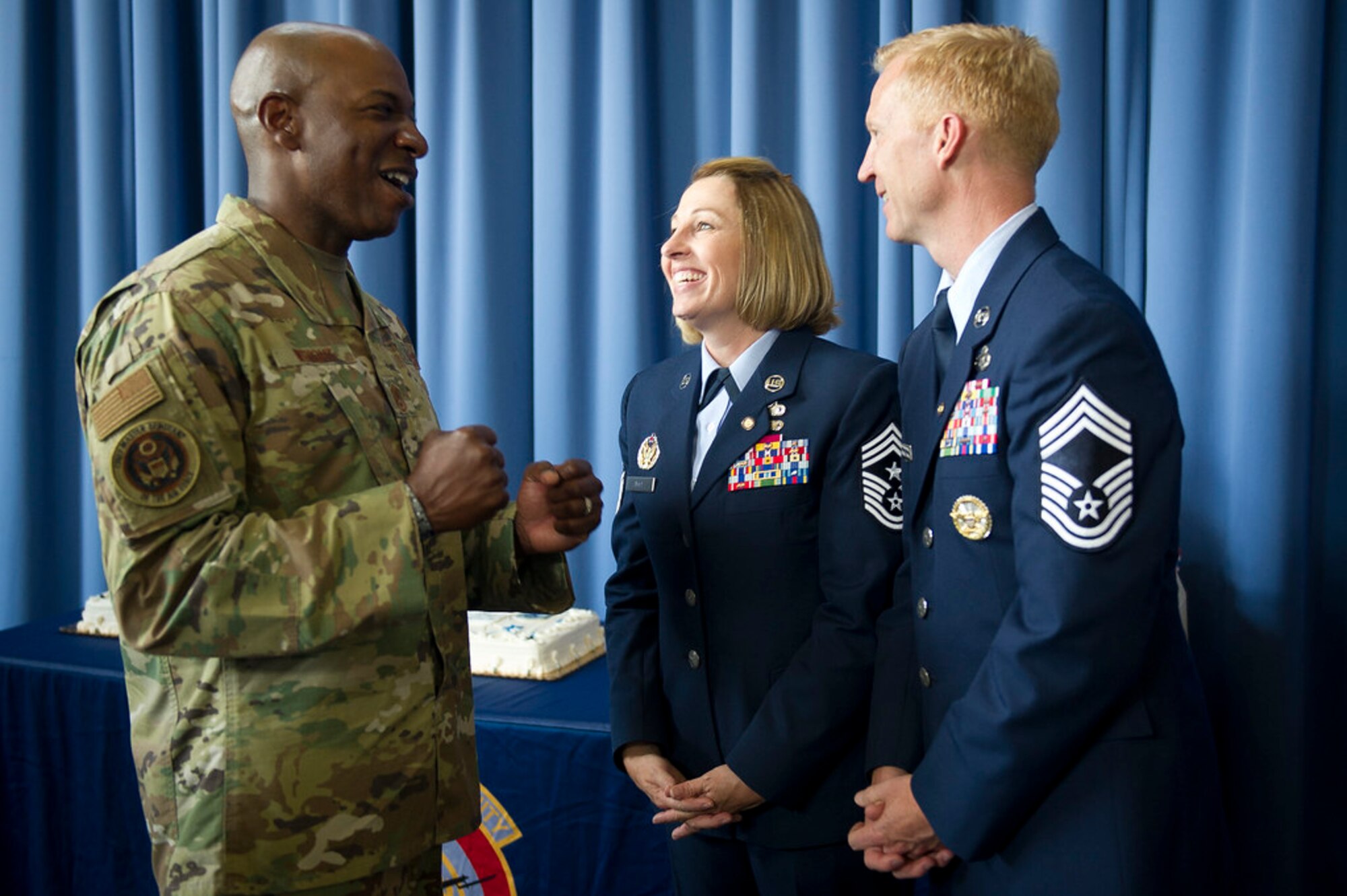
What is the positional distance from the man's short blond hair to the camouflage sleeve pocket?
878 mm

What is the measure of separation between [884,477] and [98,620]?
1876 mm

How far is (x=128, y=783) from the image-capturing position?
→ 205 cm

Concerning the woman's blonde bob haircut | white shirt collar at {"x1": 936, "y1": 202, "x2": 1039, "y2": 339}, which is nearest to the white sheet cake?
the woman's blonde bob haircut

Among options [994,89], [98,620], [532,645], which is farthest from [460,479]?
[98,620]

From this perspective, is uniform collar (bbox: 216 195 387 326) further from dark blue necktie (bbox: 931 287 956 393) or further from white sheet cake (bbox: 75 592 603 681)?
white sheet cake (bbox: 75 592 603 681)

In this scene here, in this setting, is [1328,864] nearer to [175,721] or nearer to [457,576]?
[457,576]

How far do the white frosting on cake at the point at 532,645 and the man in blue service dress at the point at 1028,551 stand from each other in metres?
0.89

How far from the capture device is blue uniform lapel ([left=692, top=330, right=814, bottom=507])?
4.71 ft

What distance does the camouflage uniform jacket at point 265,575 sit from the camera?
0.97m

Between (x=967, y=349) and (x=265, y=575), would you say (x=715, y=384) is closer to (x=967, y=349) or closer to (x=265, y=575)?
(x=967, y=349)

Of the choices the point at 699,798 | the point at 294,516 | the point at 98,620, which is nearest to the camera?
the point at 294,516

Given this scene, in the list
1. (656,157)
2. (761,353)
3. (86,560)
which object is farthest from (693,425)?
(86,560)

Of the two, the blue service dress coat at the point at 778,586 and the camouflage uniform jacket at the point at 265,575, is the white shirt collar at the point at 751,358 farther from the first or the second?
the camouflage uniform jacket at the point at 265,575

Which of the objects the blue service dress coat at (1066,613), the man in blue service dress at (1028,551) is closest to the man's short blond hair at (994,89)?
the man in blue service dress at (1028,551)
